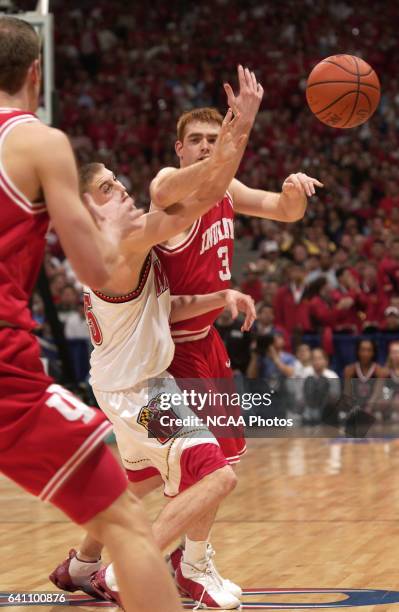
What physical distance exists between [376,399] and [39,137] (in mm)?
8473

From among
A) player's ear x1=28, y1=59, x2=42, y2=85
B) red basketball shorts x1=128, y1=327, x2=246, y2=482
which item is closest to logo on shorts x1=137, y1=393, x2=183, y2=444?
red basketball shorts x1=128, y1=327, x2=246, y2=482

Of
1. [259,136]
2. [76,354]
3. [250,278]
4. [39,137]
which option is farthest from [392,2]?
[39,137]

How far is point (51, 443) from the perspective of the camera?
10.5ft

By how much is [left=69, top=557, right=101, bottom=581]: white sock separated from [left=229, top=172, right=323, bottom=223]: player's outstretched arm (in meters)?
1.99

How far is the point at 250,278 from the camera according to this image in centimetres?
→ 1453

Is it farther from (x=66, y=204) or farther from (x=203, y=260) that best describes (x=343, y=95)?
(x=66, y=204)

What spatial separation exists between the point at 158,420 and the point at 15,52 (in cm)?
208

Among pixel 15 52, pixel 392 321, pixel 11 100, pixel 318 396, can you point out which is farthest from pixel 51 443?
pixel 392 321

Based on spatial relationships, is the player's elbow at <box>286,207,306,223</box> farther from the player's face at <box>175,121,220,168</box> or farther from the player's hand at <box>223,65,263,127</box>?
the player's hand at <box>223,65,263,127</box>

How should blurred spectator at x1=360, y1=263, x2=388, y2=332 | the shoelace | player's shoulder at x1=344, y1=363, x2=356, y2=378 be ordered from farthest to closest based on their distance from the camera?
blurred spectator at x1=360, y1=263, x2=388, y2=332 → player's shoulder at x1=344, y1=363, x2=356, y2=378 → the shoelace

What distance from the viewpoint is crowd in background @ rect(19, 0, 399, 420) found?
1377cm

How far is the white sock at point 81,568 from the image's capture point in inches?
209

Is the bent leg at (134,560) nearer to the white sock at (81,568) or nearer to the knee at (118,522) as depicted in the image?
the knee at (118,522)

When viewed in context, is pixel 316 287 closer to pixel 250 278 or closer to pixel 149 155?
pixel 250 278
